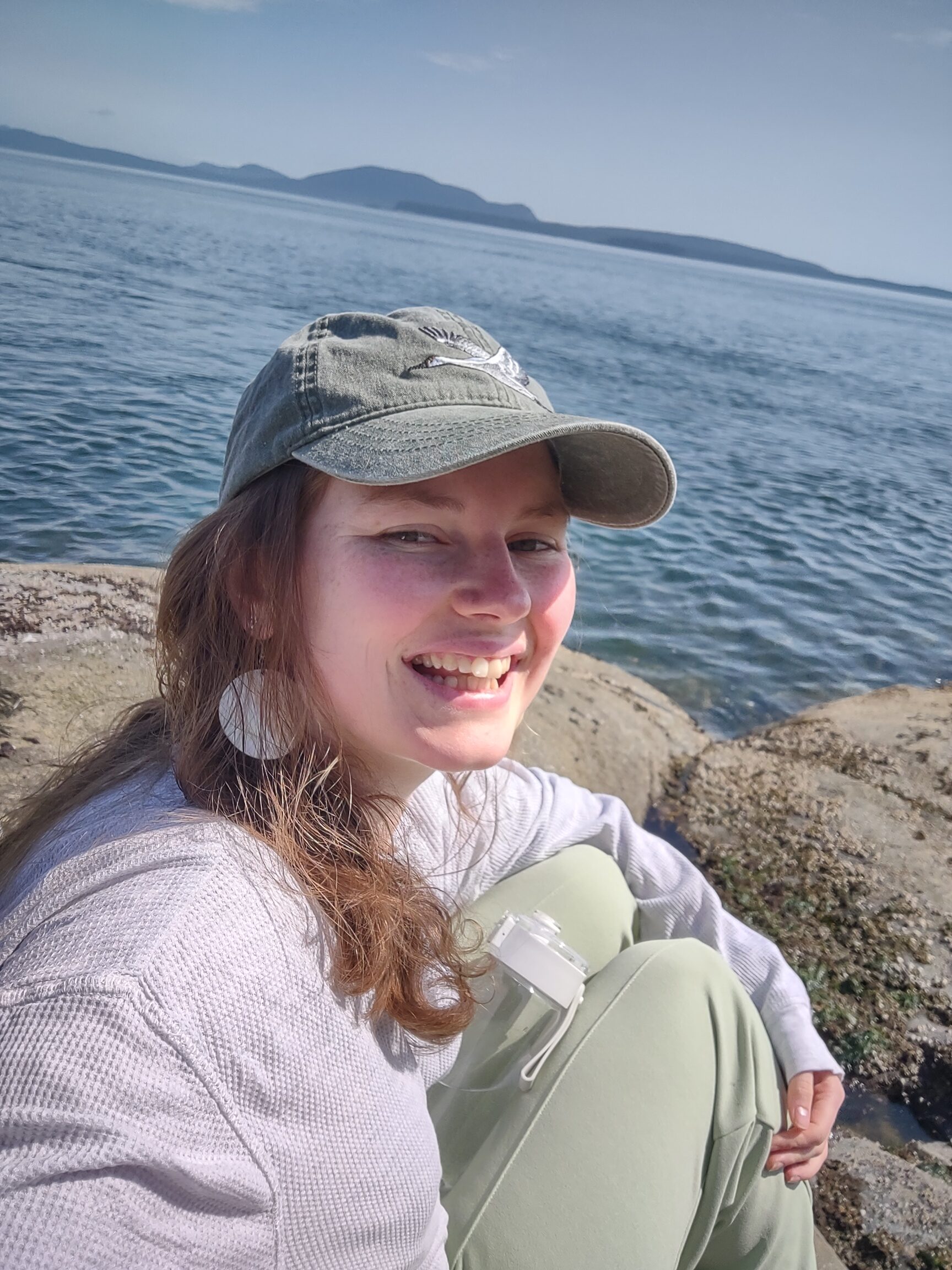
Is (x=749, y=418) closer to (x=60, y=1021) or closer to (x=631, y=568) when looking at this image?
(x=631, y=568)

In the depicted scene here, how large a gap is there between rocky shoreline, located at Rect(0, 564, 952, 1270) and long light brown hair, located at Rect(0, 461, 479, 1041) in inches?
82.4

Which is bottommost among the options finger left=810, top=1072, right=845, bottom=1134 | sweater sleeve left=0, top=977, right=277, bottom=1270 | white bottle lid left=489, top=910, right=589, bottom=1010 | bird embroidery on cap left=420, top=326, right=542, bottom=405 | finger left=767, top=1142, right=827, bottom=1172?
finger left=810, top=1072, right=845, bottom=1134

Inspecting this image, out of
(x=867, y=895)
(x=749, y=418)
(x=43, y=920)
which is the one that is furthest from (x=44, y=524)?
(x=749, y=418)

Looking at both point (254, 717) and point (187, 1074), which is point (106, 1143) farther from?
point (254, 717)

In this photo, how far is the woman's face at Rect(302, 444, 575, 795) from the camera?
5.52 ft

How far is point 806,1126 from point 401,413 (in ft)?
6.27

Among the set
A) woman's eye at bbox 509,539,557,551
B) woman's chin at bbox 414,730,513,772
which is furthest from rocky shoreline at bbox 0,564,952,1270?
woman's eye at bbox 509,539,557,551

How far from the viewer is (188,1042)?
124 centimetres

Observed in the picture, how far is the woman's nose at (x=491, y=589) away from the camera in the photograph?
67.6 inches

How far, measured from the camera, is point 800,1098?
93.4 inches

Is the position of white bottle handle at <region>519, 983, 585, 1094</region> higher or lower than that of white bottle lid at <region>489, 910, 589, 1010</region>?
lower

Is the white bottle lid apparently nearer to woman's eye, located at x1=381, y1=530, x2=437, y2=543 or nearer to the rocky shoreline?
woman's eye, located at x1=381, y1=530, x2=437, y2=543

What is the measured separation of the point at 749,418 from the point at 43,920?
20529 mm

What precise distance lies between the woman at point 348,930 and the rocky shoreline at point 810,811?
1.31 m
